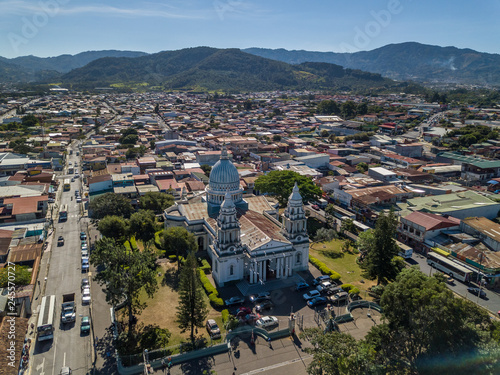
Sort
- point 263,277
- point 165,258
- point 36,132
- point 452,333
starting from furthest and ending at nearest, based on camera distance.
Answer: point 36,132, point 165,258, point 263,277, point 452,333

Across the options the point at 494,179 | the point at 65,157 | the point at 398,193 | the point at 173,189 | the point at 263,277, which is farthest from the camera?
the point at 65,157

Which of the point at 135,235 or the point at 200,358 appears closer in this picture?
the point at 200,358

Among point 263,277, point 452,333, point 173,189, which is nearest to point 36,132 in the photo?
point 173,189

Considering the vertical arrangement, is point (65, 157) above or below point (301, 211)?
below

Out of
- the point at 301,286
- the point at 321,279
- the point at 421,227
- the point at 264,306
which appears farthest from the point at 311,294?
the point at 421,227

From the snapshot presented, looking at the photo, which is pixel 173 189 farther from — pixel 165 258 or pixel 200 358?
pixel 200 358

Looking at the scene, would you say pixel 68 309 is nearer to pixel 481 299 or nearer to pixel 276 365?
pixel 276 365
